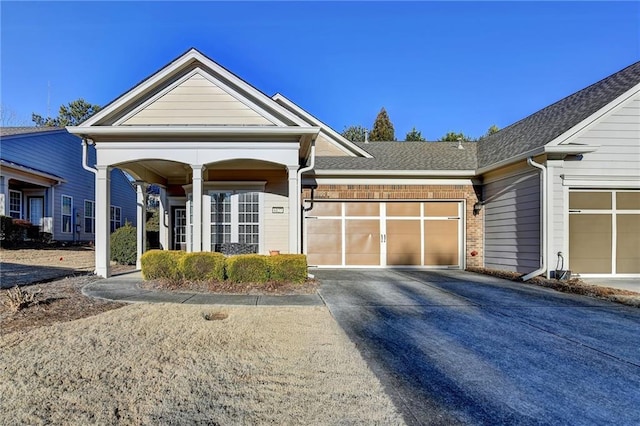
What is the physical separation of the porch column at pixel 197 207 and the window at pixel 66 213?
14.5m

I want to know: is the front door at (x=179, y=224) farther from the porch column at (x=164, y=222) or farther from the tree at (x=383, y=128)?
the tree at (x=383, y=128)

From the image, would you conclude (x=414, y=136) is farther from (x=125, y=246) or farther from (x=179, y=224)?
(x=125, y=246)

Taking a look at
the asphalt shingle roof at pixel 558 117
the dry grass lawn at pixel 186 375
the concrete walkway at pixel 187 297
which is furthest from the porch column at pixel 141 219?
the asphalt shingle roof at pixel 558 117

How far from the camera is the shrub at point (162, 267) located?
25.1 feet

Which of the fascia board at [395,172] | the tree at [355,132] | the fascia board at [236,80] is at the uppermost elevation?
→ the tree at [355,132]

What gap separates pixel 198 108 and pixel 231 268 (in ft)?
13.7

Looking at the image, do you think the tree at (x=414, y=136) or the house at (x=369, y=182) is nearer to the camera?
the house at (x=369, y=182)

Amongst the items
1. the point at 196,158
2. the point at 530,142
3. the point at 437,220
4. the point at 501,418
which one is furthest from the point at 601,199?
the point at 196,158

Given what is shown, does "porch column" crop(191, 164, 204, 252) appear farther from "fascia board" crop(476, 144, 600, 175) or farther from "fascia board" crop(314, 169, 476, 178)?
"fascia board" crop(476, 144, 600, 175)

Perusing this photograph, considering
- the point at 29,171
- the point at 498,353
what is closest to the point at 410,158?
the point at 498,353

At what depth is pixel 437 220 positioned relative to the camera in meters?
11.9

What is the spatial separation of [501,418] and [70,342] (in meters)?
4.38

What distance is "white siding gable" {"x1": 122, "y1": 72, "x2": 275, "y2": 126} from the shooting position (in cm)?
872

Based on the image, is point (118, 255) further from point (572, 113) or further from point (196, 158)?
point (572, 113)
